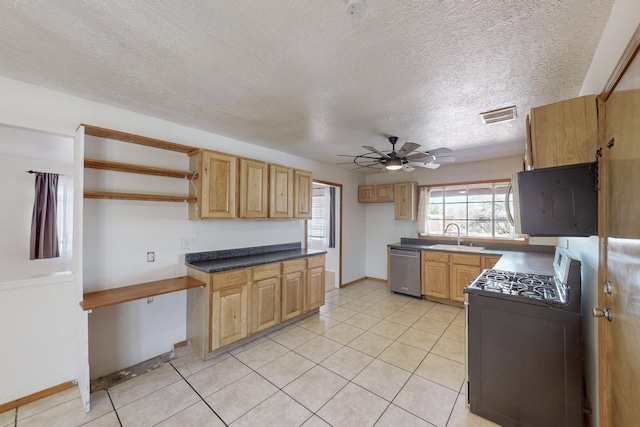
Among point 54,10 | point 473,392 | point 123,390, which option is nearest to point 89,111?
point 54,10

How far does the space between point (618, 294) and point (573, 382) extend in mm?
904

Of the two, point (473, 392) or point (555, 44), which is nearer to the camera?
point (555, 44)

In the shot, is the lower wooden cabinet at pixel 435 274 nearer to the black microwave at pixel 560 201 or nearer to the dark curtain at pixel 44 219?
the black microwave at pixel 560 201

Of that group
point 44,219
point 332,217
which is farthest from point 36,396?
point 332,217

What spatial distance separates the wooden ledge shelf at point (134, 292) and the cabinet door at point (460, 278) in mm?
3739

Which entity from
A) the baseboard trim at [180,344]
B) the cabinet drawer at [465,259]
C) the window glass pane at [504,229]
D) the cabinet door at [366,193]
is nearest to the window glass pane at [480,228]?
the window glass pane at [504,229]

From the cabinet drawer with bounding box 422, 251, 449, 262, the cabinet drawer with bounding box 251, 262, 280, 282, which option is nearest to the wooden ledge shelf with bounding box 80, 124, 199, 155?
the cabinet drawer with bounding box 251, 262, 280, 282

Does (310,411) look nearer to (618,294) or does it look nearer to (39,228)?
A: (618,294)

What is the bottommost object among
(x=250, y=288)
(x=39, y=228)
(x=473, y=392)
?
(x=473, y=392)

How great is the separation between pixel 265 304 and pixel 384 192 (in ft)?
11.2

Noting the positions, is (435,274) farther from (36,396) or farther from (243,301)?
(36,396)

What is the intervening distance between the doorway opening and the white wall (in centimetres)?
238

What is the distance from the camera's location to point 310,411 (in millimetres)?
1874

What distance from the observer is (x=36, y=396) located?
1984 millimetres
